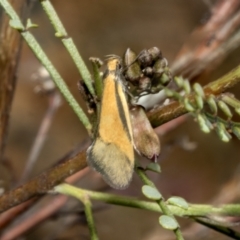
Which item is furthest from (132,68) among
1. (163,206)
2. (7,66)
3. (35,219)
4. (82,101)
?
(82,101)

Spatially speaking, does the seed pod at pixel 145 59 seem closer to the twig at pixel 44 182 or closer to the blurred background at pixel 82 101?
the twig at pixel 44 182

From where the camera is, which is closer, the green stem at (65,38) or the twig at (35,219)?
the green stem at (65,38)

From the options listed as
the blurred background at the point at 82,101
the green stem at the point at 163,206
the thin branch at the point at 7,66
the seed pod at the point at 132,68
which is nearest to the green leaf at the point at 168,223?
the green stem at the point at 163,206

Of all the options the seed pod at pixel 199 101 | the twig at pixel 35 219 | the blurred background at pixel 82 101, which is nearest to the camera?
the seed pod at pixel 199 101

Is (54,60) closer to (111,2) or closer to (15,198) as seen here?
(111,2)

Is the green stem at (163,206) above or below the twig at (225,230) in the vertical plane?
above

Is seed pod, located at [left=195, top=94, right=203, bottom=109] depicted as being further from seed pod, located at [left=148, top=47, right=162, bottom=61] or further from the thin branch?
the thin branch

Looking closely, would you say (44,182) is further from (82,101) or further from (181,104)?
(82,101)

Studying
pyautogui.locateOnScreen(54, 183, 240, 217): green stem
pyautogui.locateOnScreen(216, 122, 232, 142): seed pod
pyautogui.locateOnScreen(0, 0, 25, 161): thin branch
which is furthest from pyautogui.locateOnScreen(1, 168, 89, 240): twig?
pyautogui.locateOnScreen(216, 122, 232, 142): seed pod
